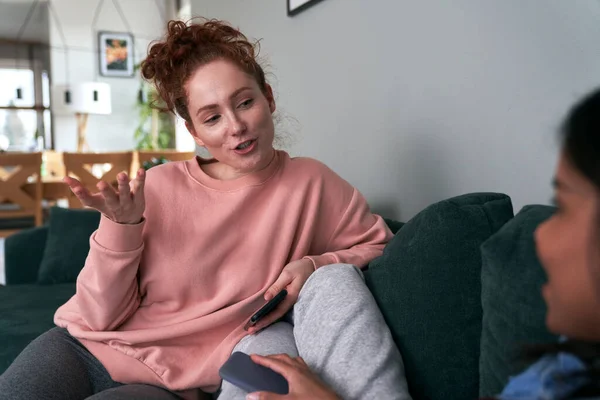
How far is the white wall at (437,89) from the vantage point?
1.19m

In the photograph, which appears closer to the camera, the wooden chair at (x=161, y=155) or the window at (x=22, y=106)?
the wooden chair at (x=161, y=155)

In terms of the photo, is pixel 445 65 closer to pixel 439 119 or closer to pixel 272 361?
Answer: pixel 439 119

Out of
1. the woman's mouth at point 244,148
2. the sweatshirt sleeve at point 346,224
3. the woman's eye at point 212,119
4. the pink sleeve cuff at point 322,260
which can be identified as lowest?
the pink sleeve cuff at point 322,260

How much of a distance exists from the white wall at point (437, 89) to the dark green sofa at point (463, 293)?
0.24 metres

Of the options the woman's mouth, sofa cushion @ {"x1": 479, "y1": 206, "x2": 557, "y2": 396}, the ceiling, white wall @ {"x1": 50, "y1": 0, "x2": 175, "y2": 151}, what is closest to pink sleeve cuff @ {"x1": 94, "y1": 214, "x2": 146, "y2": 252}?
the woman's mouth

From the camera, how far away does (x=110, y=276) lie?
1197mm

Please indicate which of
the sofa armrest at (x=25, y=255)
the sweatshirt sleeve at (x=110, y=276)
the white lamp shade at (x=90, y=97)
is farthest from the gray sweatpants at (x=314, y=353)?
the white lamp shade at (x=90, y=97)

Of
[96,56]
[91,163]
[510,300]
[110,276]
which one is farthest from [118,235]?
[96,56]

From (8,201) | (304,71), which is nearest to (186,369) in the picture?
(304,71)

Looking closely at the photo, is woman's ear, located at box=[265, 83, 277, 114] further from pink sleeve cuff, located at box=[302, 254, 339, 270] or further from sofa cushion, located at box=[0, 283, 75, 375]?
sofa cushion, located at box=[0, 283, 75, 375]

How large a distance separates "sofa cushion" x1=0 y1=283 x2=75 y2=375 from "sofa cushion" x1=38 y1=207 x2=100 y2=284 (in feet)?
0.18

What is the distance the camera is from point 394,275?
1111 millimetres

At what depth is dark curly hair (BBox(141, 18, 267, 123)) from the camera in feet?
4.30

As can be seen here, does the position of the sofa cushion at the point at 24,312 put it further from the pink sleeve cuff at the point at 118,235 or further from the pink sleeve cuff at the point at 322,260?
the pink sleeve cuff at the point at 322,260
